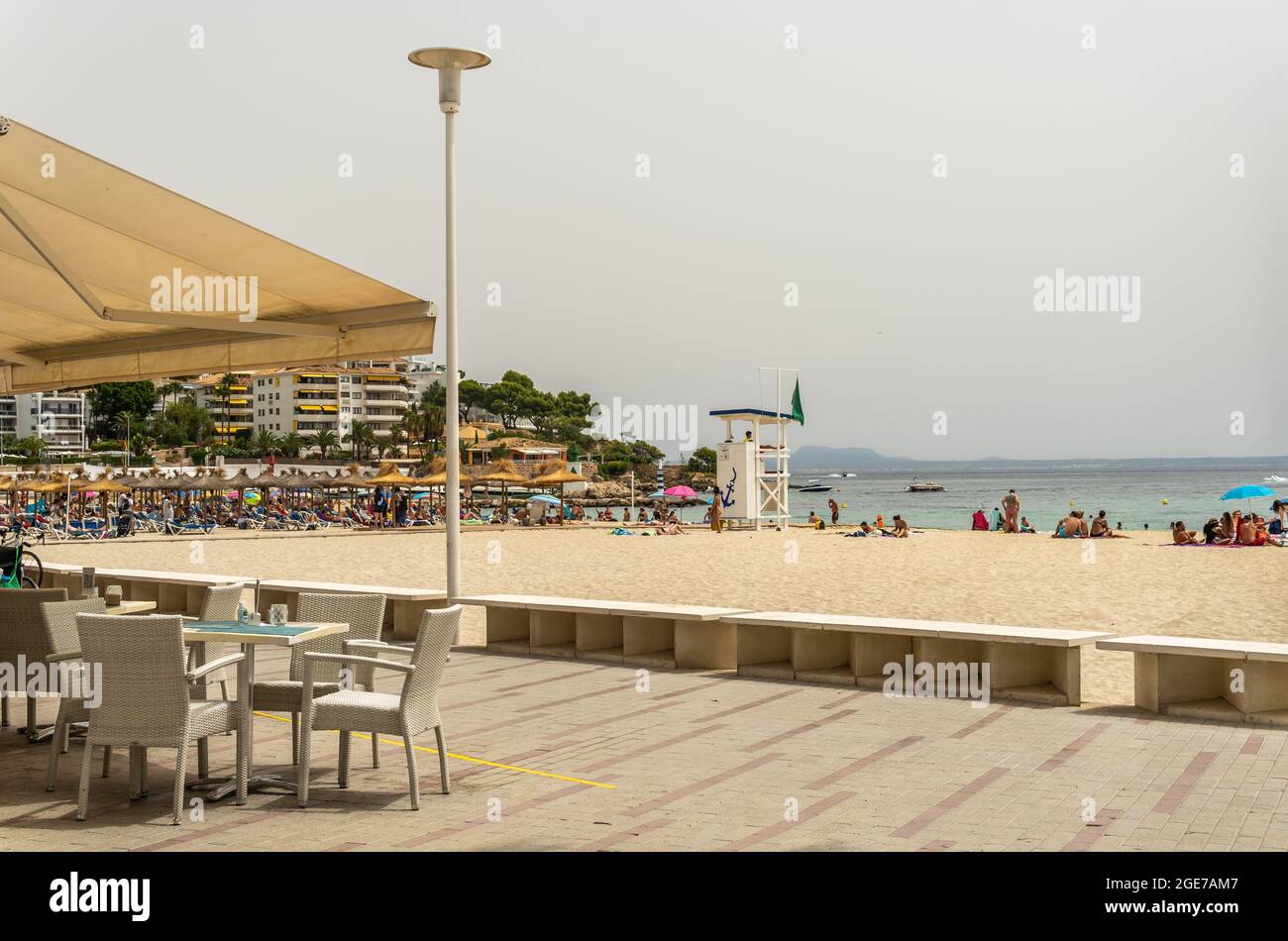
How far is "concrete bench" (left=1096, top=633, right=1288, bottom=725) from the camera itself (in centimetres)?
730

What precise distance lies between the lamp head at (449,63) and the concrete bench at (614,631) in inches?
176

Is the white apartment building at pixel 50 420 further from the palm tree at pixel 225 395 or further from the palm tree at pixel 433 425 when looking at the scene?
the palm tree at pixel 433 425

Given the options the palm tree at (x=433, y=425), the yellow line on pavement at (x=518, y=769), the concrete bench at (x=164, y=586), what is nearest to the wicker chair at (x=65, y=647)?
the yellow line on pavement at (x=518, y=769)

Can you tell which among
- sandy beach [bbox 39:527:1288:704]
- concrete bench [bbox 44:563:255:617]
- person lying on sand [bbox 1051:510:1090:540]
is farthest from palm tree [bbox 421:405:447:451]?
concrete bench [bbox 44:563:255:617]

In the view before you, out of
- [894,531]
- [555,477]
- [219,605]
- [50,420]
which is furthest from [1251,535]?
[50,420]

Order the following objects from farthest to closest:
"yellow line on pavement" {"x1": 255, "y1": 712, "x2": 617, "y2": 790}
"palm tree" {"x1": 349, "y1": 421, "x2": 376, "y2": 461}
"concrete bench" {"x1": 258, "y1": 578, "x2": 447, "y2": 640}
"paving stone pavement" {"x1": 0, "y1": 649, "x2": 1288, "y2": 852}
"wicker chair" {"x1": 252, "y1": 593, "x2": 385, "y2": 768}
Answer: "palm tree" {"x1": 349, "y1": 421, "x2": 376, "y2": 461}
"concrete bench" {"x1": 258, "y1": 578, "x2": 447, "y2": 640}
"wicker chair" {"x1": 252, "y1": 593, "x2": 385, "y2": 768}
"yellow line on pavement" {"x1": 255, "y1": 712, "x2": 617, "y2": 790}
"paving stone pavement" {"x1": 0, "y1": 649, "x2": 1288, "y2": 852}

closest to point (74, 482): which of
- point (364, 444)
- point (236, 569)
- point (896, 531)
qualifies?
point (236, 569)

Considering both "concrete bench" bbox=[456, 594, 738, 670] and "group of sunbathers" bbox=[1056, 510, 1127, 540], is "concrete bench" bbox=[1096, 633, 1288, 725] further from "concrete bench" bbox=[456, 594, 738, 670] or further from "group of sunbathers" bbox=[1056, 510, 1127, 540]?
"group of sunbathers" bbox=[1056, 510, 1127, 540]

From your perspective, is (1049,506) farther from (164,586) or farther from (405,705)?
(405,705)

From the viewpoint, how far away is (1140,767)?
6137 millimetres

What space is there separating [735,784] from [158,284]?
4.38m

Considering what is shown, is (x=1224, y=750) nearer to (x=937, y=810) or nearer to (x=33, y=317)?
(x=937, y=810)

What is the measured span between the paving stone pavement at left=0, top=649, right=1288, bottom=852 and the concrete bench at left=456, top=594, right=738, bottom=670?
1.44 metres

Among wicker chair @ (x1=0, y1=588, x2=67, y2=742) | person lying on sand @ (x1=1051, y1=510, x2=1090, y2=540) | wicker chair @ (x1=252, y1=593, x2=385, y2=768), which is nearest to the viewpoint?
wicker chair @ (x1=252, y1=593, x2=385, y2=768)
